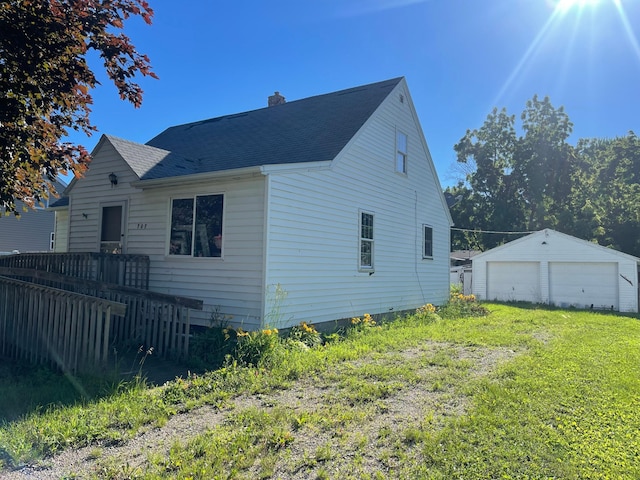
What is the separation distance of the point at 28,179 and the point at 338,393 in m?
5.05

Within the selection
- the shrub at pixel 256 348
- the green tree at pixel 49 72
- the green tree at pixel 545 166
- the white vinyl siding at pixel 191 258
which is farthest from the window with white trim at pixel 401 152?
the green tree at pixel 545 166

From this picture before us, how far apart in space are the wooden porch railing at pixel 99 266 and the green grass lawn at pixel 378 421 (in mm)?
3877

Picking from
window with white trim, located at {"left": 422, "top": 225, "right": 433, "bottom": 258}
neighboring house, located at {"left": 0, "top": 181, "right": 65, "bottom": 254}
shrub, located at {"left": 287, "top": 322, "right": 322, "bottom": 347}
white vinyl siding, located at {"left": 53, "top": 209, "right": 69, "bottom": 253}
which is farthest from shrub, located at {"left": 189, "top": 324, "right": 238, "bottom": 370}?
neighboring house, located at {"left": 0, "top": 181, "right": 65, "bottom": 254}

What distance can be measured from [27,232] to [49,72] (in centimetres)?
2458

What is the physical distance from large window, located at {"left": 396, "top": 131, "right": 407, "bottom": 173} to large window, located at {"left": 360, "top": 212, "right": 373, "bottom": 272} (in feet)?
8.29

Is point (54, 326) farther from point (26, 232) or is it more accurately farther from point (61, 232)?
point (26, 232)

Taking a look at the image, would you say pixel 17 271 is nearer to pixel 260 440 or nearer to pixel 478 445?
pixel 260 440

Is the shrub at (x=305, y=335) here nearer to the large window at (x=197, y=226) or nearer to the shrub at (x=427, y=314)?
the large window at (x=197, y=226)

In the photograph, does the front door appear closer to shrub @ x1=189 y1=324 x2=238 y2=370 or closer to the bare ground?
shrub @ x1=189 y1=324 x2=238 y2=370

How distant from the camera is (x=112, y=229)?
10.5m

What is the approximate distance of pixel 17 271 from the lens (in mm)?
8516

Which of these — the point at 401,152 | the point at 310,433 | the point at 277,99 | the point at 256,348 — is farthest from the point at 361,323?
the point at 277,99

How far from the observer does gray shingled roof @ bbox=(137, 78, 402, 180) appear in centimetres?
981

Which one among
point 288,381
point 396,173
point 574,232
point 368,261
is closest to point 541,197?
point 574,232
